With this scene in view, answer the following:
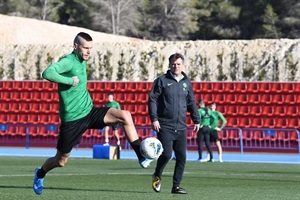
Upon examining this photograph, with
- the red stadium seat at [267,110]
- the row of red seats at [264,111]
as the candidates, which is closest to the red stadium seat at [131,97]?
the row of red seats at [264,111]

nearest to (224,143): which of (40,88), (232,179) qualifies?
(40,88)

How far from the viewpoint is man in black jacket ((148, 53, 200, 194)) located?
14.9 m

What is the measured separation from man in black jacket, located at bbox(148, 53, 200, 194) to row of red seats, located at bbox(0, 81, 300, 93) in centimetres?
2671

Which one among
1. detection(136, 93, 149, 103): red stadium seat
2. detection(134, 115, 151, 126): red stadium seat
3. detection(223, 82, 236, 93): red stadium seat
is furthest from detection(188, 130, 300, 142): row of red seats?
detection(136, 93, 149, 103): red stadium seat

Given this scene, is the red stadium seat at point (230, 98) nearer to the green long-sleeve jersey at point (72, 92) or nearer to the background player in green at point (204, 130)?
the background player in green at point (204, 130)

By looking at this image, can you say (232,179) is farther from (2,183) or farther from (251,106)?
(251,106)

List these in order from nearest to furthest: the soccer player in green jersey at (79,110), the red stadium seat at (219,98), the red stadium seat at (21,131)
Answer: the soccer player in green jersey at (79,110) < the red stadium seat at (219,98) < the red stadium seat at (21,131)

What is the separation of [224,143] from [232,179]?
1837 centimetres

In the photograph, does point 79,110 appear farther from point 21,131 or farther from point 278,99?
point 21,131

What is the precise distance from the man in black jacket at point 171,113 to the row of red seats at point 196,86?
26.7 metres

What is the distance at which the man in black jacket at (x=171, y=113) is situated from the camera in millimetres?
14891

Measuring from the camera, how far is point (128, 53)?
2464 inches

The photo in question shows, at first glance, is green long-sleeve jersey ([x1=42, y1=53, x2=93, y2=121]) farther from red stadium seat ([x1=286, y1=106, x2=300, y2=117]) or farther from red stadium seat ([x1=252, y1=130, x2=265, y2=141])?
red stadium seat ([x1=286, y1=106, x2=300, y2=117])

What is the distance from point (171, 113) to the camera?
49.1 ft
